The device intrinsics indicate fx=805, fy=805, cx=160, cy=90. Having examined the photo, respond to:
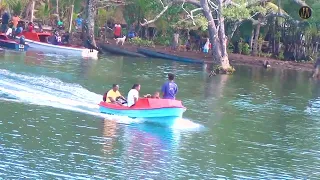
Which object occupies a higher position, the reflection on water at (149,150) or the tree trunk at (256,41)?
the tree trunk at (256,41)

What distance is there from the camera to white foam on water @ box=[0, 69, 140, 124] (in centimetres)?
3075

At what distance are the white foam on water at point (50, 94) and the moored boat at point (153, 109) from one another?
0.85ft

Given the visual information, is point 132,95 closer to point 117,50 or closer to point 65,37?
point 117,50

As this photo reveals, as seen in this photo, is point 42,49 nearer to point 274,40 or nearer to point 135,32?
point 135,32

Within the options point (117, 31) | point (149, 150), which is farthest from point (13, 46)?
point (149, 150)

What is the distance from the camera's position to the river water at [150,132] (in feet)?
70.2

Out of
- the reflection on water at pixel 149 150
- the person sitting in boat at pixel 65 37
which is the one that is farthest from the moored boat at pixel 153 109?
the person sitting in boat at pixel 65 37

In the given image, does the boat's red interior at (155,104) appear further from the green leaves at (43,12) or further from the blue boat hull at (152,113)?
the green leaves at (43,12)

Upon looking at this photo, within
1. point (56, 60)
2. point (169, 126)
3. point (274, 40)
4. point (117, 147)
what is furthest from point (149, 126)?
point (274, 40)

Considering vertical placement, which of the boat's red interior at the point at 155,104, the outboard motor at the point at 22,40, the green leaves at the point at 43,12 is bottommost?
the boat's red interior at the point at 155,104

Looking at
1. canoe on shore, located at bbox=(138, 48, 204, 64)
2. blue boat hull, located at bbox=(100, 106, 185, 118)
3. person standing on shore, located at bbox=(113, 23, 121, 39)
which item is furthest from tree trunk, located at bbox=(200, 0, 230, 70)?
blue boat hull, located at bbox=(100, 106, 185, 118)

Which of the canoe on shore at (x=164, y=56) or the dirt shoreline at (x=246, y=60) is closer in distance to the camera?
the canoe on shore at (x=164, y=56)

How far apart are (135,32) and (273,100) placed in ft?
94.2

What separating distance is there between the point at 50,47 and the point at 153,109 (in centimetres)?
2923
